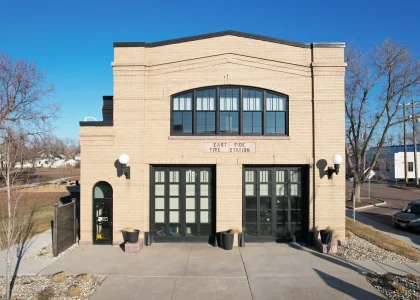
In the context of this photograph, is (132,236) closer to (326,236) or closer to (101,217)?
(101,217)

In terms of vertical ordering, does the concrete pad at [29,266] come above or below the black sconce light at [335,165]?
below

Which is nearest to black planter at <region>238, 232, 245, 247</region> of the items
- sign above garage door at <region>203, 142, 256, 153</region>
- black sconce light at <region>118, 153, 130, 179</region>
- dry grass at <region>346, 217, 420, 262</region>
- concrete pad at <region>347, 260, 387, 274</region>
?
sign above garage door at <region>203, 142, 256, 153</region>

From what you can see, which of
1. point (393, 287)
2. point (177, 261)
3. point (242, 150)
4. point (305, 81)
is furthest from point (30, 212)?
point (393, 287)

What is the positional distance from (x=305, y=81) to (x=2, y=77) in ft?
93.0

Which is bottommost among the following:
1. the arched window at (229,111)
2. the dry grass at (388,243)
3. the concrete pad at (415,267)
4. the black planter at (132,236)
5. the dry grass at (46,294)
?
the dry grass at (388,243)

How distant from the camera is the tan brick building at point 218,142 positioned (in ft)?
35.5

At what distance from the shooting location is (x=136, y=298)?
670 centimetres

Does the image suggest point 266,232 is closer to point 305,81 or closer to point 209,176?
point 209,176

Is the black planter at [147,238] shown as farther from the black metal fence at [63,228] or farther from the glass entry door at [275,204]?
the glass entry door at [275,204]

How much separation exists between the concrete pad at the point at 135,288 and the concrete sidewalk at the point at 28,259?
2.45 meters

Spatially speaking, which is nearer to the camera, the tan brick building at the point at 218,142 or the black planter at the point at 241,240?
the black planter at the point at 241,240

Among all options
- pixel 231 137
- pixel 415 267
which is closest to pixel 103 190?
pixel 231 137

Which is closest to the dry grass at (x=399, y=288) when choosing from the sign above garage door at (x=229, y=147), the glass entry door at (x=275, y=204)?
the glass entry door at (x=275, y=204)

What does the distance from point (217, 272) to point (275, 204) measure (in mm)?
3952
